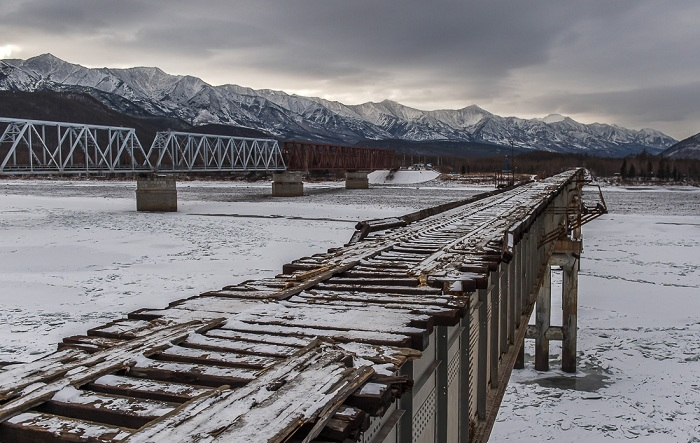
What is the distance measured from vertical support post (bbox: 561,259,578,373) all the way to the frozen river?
0.43 meters

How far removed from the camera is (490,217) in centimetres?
1894

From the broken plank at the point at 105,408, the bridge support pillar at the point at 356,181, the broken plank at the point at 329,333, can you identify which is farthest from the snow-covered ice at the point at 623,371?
the bridge support pillar at the point at 356,181

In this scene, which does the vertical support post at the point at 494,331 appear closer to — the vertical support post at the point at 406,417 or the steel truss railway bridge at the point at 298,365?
the steel truss railway bridge at the point at 298,365

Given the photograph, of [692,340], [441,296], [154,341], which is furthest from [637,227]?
[154,341]

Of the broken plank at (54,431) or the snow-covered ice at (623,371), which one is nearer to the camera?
the broken plank at (54,431)

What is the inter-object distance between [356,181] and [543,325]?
93269 millimetres

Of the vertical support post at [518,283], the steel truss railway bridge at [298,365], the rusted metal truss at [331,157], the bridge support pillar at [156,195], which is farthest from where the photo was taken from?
the rusted metal truss at [331,157]

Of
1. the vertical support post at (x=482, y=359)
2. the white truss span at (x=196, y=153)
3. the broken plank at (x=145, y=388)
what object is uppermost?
the white truss span at (x=196, y=153)

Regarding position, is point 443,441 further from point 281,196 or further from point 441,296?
point 281,196

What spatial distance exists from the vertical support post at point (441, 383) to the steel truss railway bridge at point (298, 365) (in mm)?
14

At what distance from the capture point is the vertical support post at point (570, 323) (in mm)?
18094

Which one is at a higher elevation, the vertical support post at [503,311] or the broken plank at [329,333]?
the broken plank at [329,333]

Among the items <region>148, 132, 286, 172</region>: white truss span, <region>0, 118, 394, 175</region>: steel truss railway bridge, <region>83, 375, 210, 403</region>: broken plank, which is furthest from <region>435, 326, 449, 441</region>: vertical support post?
<region>148, 132, 286, 172</region>: white truss span

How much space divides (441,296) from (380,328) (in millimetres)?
1524
